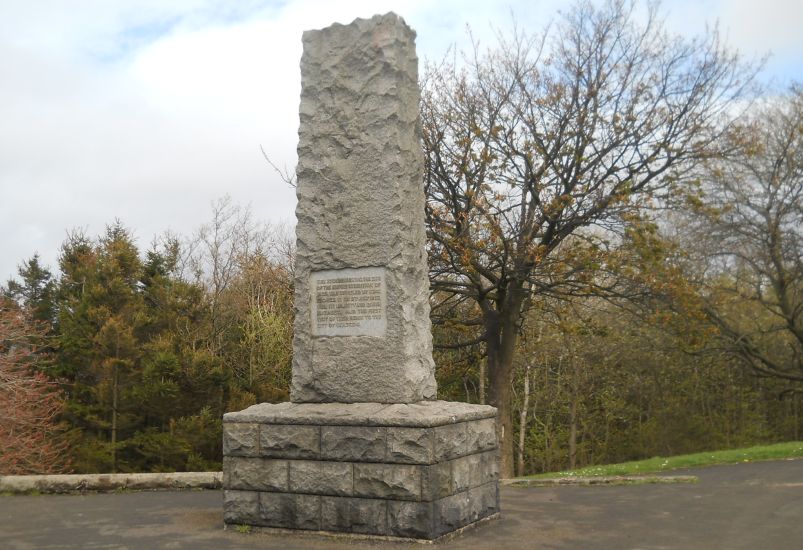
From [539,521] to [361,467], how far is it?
190cm

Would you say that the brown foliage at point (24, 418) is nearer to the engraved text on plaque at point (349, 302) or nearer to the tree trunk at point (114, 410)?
the tree trunk at point (114, 410)

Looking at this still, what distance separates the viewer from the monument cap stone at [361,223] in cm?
700

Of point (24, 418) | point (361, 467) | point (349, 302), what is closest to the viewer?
point (361, 467)

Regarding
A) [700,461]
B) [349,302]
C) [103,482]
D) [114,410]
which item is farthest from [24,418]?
[700,461]

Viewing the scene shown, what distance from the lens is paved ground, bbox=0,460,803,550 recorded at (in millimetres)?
6336

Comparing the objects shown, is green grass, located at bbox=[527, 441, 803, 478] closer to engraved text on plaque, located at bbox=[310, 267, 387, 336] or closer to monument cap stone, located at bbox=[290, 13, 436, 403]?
monument cap stone, located at bbox=[290, 13, 436, 403]

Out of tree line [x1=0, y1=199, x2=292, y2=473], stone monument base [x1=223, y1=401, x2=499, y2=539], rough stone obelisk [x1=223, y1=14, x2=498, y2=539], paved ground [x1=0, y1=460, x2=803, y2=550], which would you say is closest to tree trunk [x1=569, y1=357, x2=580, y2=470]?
tree line [x1=0, y1=199, x2=292, y2=473]

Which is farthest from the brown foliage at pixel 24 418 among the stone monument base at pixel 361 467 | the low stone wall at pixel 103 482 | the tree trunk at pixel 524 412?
the tree trunk at pixel 524 412

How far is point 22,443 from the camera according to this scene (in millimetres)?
18469

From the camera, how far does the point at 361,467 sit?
650 centimetres

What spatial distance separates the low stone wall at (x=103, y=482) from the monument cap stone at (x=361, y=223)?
3.00 meters

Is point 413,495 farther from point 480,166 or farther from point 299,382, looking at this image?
point 480,166

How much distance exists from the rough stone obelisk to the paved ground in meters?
0.33

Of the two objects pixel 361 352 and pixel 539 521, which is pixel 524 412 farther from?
pixel 361 352
